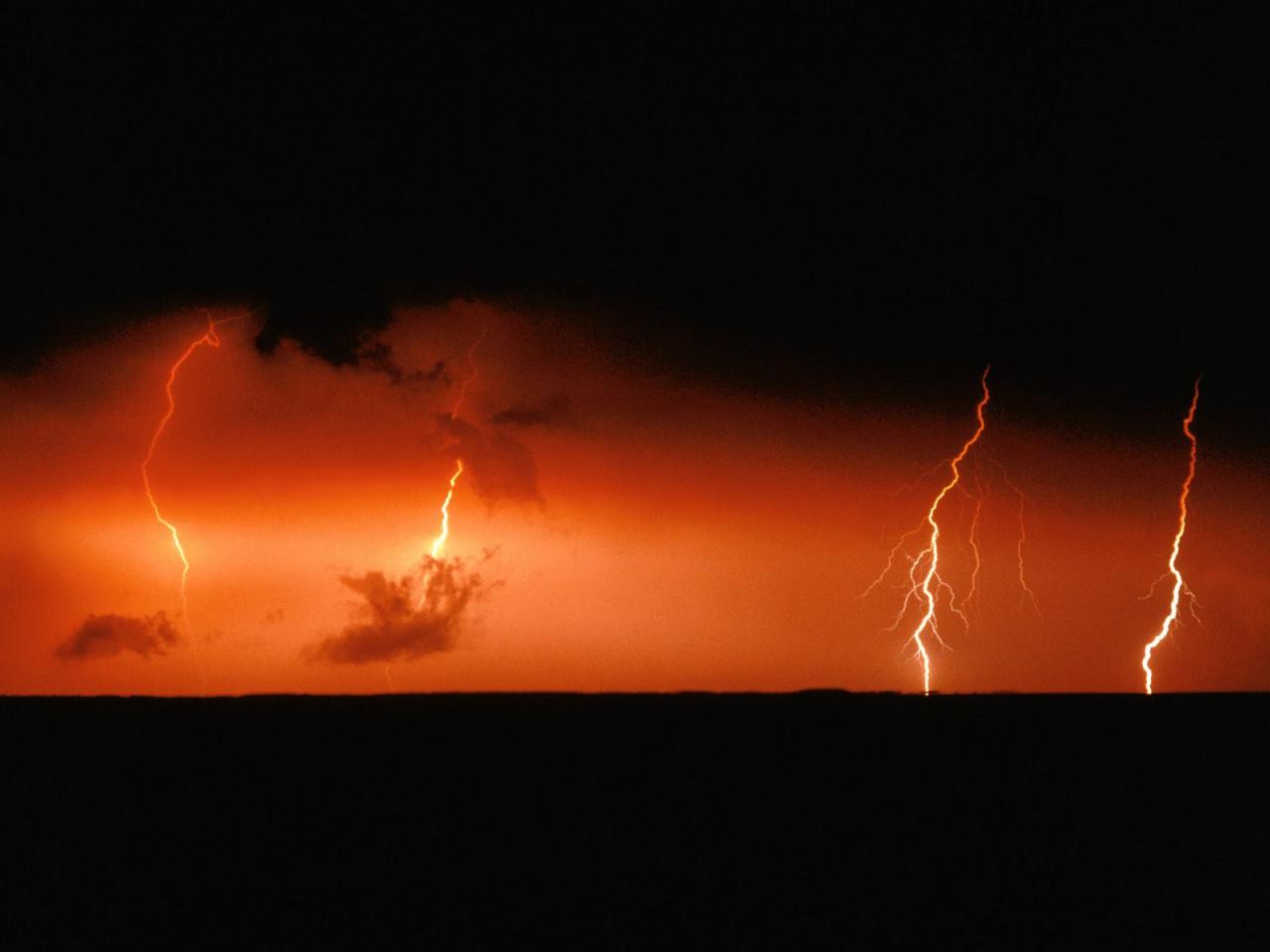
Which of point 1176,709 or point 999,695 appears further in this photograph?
point 999,695

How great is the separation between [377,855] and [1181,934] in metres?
1.37

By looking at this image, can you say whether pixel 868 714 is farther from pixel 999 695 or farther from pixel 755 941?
pixel 755 941

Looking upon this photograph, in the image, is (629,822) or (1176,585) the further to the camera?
(1176,585)

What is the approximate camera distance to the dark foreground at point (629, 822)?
1466 millimetres

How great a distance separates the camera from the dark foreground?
1.47m

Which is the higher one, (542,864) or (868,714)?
(868,714)

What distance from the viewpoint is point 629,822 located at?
169 centimetres

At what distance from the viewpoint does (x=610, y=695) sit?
2357mm

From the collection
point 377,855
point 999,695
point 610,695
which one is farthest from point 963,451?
point 377,855

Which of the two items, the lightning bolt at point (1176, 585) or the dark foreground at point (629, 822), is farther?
the lightning bolt at point (1176, 585)

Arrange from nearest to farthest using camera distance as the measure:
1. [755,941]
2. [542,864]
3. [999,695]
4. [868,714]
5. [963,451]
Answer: [755,941] < [542,864] < [868,714] < [999,695] < [963,451]

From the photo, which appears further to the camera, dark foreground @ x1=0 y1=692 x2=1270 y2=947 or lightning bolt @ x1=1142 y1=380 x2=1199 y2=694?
lightning bolt @ x1=1142 y1=380 x2=1199 y2=694

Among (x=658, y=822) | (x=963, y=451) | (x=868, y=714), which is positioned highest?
(x=963, y=451)

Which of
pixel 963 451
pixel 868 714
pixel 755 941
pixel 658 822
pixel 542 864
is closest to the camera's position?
pixel 755 941
